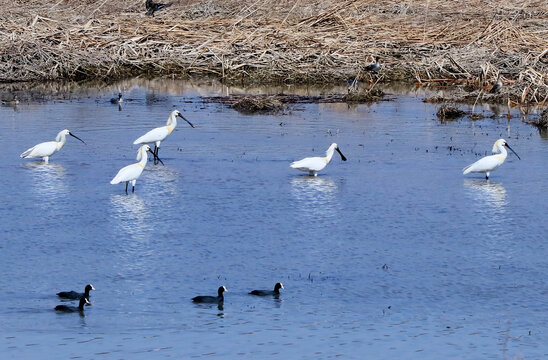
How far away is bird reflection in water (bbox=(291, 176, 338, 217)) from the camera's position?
15281mm

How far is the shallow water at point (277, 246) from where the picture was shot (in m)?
10.0

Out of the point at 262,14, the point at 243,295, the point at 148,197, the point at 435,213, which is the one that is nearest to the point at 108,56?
the point at 262,14

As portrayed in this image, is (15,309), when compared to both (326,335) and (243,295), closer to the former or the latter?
(243,295)

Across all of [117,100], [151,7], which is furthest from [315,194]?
[151,7]

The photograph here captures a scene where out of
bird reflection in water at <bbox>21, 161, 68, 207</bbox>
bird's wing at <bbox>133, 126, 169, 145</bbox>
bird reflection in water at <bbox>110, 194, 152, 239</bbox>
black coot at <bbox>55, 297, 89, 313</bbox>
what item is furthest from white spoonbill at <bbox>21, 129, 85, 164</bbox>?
black coot at <bbox>55, 297, 89, 313</bbox>

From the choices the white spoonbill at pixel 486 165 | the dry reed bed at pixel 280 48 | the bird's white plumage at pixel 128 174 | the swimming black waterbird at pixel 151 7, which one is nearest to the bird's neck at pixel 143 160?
the bird's white plumage at pixel 128 174

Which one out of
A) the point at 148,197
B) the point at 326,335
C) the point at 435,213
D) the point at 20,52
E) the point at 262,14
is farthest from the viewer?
the point at 262,14

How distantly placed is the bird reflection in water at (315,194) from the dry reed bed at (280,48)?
12.3m

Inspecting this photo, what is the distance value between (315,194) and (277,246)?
3275mm

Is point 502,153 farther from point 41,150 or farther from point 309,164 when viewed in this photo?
point 41,150

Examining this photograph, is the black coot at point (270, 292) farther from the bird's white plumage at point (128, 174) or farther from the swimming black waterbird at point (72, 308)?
the bird's white plumage at point (128, 174)

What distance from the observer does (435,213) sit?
15.1m

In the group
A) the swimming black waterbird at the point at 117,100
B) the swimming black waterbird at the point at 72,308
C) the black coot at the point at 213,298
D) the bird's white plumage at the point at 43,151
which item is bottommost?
the swimming black waterbird at the point at 72,308

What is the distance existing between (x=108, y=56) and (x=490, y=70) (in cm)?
1147
